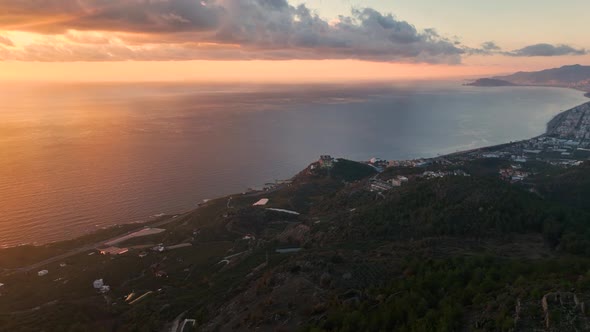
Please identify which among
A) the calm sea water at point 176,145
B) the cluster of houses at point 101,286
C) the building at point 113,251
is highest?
the calm sea water at point 176,145

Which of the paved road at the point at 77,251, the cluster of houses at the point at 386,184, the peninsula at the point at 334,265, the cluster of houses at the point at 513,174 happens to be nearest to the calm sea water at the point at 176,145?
the paved road at the point at 77,251

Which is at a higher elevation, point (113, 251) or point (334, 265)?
point (334, 265)

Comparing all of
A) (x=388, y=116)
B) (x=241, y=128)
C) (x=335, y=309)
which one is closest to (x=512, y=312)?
(x=335, y=309)

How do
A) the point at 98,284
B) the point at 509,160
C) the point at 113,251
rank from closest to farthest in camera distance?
the point at 98,284, the point at 113,251, the point at 509,160

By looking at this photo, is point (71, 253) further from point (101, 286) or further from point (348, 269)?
point (348, 269)

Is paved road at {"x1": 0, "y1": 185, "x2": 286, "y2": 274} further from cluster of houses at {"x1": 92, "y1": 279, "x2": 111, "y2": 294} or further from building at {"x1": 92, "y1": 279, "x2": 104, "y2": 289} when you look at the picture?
cluster of houses at {"x1": 92, "y1": 279, "x2": 111, "y2": 294}

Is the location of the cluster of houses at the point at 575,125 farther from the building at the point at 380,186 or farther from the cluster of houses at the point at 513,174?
the building at the point at 380,186

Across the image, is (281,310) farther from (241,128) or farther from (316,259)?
(241,128)

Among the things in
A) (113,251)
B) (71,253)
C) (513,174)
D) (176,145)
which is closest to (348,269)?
(113,251)

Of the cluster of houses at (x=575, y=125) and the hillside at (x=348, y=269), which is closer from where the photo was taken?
the hillside at (x=348, y=269)
